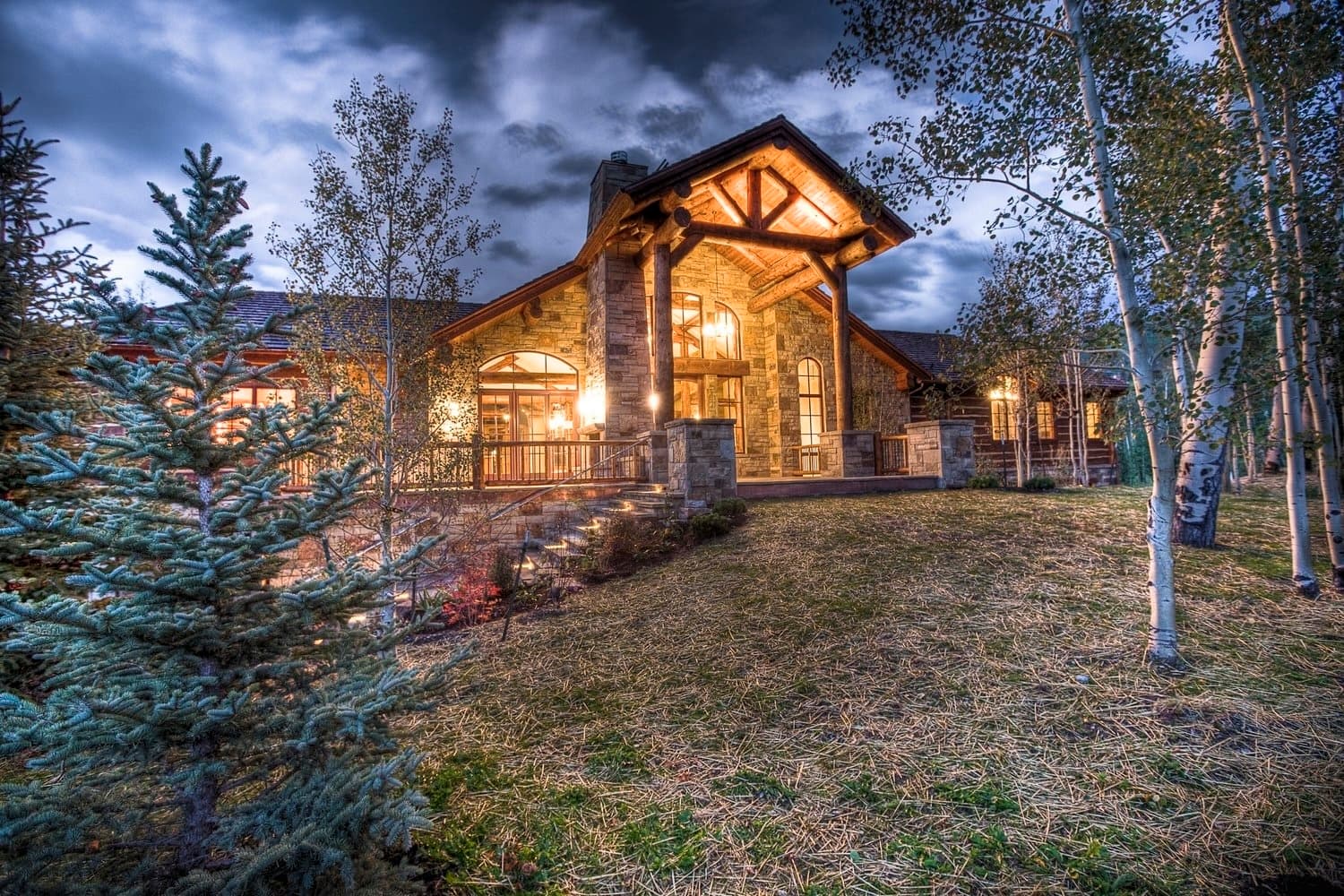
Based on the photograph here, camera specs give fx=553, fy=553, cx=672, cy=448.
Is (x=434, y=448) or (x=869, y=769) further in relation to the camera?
(x=434, y=448)

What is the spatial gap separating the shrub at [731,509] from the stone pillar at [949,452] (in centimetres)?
493

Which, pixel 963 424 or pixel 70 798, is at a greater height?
pixel 963 424

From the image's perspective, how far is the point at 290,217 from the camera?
639cm

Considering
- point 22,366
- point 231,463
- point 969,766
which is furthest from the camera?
point 22,366

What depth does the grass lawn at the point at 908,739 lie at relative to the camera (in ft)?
7.75

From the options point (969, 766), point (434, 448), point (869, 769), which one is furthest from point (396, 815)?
point (434, 448)

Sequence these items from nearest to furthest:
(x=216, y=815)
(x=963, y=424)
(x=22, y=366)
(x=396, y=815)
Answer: (x=396, y=815), (x=216, y=815), (x=22, y=366), (x=963, y=424)

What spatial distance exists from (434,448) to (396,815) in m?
5.52

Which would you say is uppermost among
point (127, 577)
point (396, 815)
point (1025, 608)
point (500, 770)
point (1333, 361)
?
point (1333, 361)

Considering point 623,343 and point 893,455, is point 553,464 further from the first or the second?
point 893,455

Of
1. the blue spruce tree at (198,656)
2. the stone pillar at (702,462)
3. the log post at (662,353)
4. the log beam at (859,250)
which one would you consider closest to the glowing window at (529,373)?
the log post at (662,353)

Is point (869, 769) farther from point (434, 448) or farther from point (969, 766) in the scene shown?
point (434, 448)

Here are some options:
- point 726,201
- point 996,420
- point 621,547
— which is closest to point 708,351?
point 726,201

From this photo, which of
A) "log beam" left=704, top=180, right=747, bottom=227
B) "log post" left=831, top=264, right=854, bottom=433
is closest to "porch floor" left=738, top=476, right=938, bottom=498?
"log post" left=831, top=264, right=854, bottom=433
